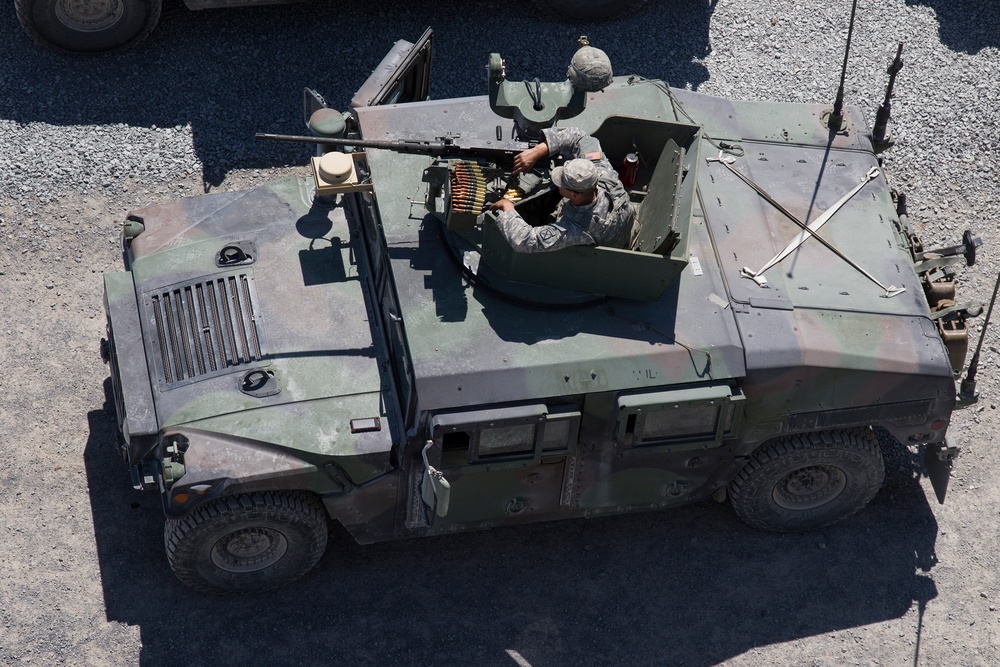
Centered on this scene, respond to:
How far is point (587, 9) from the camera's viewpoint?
42.7ft

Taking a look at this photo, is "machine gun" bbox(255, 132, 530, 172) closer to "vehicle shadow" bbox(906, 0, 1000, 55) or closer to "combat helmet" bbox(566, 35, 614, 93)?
"combat helmet" bbox(566, 35, 614, 93)

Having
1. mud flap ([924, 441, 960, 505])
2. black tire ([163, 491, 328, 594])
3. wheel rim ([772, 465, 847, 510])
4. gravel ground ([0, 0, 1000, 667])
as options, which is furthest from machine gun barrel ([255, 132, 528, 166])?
mud flap ([924, 441, 960, 505])

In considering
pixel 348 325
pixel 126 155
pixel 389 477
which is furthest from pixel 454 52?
pixel 389 477

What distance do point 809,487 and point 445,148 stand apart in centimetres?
351

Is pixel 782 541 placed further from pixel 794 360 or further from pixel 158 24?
pixel 158 24

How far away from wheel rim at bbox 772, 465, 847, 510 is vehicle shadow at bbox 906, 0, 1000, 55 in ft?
18.4

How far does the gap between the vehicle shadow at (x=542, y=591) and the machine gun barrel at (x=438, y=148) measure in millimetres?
2753

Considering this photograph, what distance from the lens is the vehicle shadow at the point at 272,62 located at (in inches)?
471

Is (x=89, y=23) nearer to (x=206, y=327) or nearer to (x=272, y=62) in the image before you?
(x=272, y=62)

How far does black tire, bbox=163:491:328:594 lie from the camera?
848 cm

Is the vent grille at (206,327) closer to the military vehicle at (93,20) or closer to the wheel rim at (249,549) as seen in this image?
the wheel rim at (249,549)

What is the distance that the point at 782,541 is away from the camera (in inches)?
386

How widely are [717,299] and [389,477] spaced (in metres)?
2.41

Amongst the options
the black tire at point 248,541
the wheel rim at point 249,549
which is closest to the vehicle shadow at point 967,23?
the black tire at point 248,541
